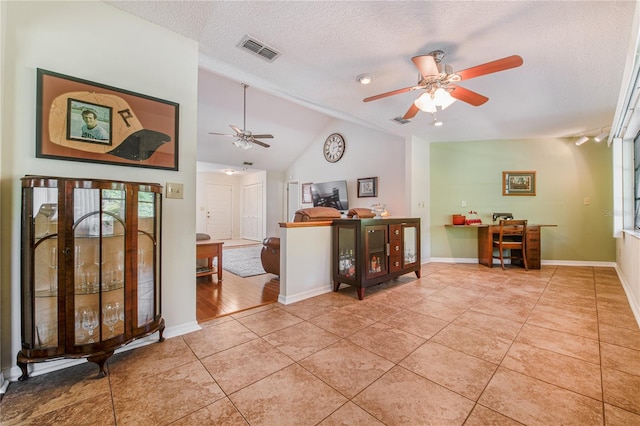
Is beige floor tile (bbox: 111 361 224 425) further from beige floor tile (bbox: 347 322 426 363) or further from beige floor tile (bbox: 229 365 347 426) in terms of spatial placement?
beige floor tile (bbox: 347 322 426 363)

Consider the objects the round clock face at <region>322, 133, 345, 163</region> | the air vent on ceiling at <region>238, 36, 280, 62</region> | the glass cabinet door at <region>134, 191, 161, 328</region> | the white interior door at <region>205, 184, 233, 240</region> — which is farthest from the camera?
the white interior door at <region>205, 184, 233, 240</region>

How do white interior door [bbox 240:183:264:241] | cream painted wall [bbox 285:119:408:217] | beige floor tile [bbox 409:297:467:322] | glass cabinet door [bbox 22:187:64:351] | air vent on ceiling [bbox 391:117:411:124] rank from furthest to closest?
white interior door [bbox 240:183:264:241] < cream painted wall [bbox 285:119:408:217] < air vent on ceiling [bbox 391:117:411:124] < beige floor tile [bbox 409:297:467:322] < glass cabinet door [bbox 22:187:64:351]

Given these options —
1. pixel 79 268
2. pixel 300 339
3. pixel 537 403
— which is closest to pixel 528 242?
pixel 537 403

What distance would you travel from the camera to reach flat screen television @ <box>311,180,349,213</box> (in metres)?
6.04

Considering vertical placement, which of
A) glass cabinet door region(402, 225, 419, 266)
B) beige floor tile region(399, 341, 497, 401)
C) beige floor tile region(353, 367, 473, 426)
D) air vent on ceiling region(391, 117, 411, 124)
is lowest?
beige floor tile region(353, 367, 473, 426)

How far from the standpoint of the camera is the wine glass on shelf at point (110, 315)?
1.58 metres

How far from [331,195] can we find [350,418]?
17.3 feet

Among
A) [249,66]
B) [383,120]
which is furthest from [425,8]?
[383,120]

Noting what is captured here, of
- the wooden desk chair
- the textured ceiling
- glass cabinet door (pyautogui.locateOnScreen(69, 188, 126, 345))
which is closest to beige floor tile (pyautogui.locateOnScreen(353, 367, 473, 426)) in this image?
glass cabinet door (pyautogui.locateOnScreen(69, 188, 126, 345))

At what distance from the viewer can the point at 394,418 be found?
1.25 meters

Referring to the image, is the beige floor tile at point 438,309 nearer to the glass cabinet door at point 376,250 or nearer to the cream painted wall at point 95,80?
the glass cabinet door at point 376,250

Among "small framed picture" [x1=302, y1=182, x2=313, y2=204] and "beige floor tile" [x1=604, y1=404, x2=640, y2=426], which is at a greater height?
"small framed picture" [x1=302, y1=182, x2=313, y2=204]

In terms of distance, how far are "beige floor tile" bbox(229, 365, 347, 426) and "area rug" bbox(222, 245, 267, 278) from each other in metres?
2.63

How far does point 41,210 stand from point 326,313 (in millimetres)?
2208
